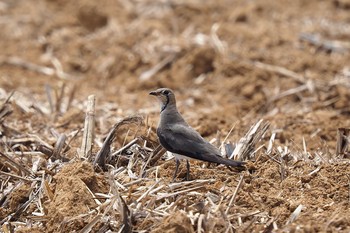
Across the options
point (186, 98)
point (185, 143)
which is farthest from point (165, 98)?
point (186, 98)

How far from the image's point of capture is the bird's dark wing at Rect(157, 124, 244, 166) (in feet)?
20.8

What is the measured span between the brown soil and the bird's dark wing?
0.18 m

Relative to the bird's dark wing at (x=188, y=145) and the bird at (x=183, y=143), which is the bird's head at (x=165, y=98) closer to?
the bird at (x=183, y=143)

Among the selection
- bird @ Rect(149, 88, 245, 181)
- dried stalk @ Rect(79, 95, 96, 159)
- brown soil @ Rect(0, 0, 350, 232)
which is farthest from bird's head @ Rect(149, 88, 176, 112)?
dried stalk @ Rect(79, 95, 96, 159)

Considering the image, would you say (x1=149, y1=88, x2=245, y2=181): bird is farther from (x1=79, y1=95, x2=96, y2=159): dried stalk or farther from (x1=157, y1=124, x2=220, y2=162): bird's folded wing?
(x1=79, y1=95, x2=96, y2=159): dried stalk

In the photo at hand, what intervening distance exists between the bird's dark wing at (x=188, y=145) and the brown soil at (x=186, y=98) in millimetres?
179

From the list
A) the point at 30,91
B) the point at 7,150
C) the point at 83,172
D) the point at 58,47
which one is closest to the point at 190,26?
the point at 58,47

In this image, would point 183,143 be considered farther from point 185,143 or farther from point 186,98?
point 186,98

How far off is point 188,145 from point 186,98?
5561mm

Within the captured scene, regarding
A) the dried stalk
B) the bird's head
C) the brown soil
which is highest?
the bird's head

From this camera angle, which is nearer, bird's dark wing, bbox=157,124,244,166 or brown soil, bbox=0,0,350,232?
brown soil, bbox=0,0,350,232

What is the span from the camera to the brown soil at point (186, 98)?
6.02 meters

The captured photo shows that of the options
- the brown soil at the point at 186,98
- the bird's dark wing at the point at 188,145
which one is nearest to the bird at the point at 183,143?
the bird's dark wing at the point at 188,145

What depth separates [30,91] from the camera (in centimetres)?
1216
